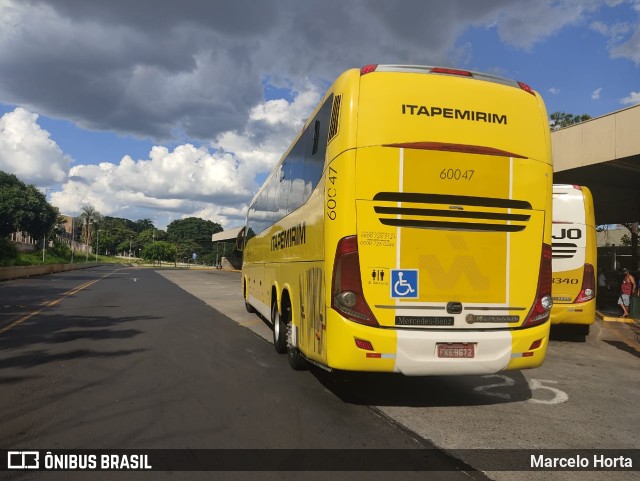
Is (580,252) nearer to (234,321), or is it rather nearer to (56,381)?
(234,321)

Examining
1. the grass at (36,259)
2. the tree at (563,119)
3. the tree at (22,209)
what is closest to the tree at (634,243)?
the tree at (563,119)

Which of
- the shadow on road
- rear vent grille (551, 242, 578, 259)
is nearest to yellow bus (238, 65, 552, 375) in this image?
the shadow on road

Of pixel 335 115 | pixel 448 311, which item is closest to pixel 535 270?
pixel 448 311

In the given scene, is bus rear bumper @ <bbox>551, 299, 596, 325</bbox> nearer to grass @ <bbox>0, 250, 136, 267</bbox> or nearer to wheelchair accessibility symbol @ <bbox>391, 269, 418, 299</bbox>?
wheelchair accessibility symbol @ <bbox>391, 269, 418, 299</bbox>

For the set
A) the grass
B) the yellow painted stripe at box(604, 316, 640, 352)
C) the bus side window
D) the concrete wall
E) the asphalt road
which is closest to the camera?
the asphalt road

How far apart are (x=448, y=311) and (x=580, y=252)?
6435 millimetres

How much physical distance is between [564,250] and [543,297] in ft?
17.7

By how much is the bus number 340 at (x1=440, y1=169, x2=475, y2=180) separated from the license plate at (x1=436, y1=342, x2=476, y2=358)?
69.4 inches

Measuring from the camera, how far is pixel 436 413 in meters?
5.36

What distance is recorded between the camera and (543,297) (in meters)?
5.43

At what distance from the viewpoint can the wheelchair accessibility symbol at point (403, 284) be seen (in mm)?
5051

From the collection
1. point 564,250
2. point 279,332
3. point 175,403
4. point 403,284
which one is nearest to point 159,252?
point 279,332

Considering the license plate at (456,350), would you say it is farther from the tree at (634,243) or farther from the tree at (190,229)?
the tree at (190,229)

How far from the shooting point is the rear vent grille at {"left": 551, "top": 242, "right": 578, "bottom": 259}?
33.2 feet
